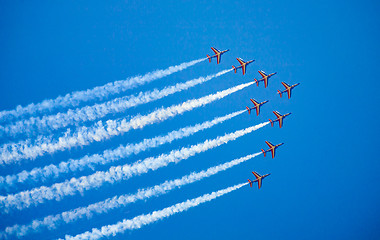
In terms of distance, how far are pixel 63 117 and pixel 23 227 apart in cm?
1042

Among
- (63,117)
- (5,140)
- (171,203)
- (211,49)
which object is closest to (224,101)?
(211,49)

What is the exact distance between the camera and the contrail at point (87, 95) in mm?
42906

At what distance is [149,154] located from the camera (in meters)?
42.7

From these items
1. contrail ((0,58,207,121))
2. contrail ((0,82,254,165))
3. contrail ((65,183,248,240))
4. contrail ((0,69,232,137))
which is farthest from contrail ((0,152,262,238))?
contrail ((0,58,207,121))

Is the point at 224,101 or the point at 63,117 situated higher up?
the point at 224,101

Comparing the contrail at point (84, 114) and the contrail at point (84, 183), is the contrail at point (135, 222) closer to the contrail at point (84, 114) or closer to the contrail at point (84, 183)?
the contrail at point (84, 183)

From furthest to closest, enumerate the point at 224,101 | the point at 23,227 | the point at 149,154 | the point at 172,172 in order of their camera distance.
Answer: the point at 224,101, the point at 172,172, the point at 149,154, the point at 23,227

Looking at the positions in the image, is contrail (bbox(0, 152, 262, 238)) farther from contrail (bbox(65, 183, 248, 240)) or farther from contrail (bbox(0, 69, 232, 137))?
contrail (bbox(0, 69, 232, 137))

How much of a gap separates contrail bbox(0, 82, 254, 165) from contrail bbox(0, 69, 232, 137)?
3.90 ft

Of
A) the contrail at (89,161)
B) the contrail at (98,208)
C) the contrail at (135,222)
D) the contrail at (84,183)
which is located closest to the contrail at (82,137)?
the contrail at (89,161)

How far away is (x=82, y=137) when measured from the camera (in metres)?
41.6

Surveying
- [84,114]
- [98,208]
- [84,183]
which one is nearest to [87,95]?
[84,114]

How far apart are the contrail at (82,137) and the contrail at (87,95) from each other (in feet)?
10.2

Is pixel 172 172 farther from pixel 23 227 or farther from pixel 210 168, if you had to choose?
pixel 23 227
